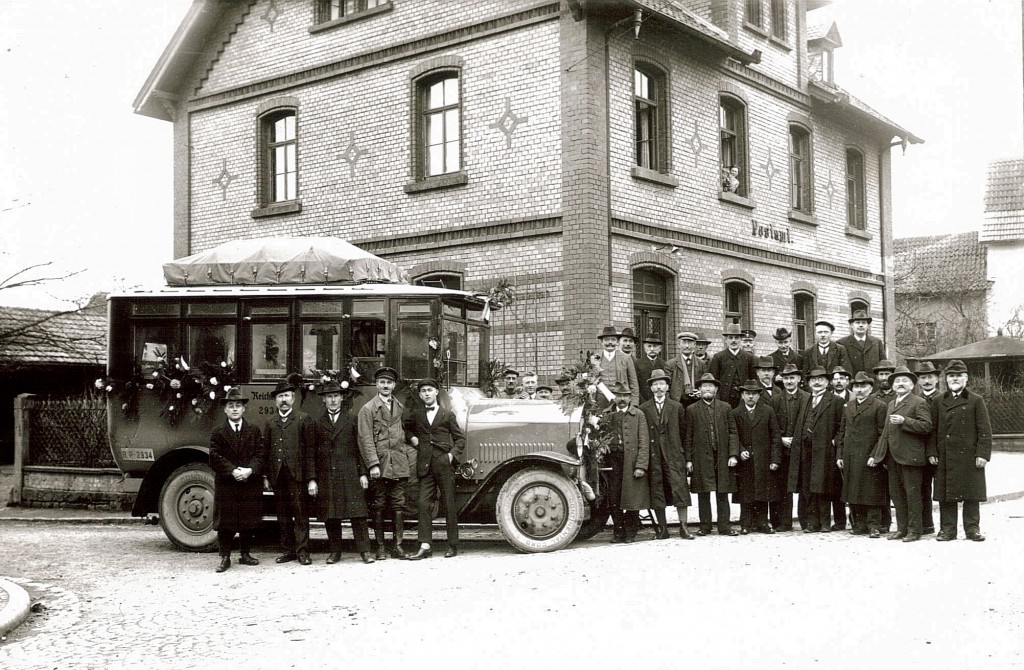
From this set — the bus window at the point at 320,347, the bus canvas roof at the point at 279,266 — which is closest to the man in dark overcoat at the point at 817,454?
the bus canvas roof at the point at 279,266

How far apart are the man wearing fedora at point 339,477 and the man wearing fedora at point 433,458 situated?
1.73ft

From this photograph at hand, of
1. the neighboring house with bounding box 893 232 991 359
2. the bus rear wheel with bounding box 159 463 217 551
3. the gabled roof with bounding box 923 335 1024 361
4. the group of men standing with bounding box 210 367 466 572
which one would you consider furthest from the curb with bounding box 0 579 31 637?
the neighboring house with bounding box 893 232 991 359

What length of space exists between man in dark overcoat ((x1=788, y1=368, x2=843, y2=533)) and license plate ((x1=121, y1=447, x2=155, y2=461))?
22.0ft

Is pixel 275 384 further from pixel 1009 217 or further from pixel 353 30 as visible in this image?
pixel 1009 217

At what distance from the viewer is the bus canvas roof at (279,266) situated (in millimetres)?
11172

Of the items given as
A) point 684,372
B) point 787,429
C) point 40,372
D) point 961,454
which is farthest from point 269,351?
point 40,372

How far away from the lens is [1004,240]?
3444 centimetres

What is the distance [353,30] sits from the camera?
1791 cm

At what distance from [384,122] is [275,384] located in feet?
25.9

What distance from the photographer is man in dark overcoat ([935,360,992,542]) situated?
32.9 feet

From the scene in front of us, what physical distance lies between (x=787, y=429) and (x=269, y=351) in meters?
5.53

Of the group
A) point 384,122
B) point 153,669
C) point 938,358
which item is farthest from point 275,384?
point 938,358

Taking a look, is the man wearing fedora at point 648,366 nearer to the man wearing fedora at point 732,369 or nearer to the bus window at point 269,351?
the man wearing fedora at point 732,369

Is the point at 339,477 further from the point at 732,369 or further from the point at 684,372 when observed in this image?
the point at 732,369
